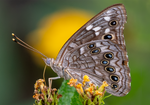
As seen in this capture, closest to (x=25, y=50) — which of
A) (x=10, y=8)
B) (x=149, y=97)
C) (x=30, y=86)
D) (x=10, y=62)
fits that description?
(x=10, y=62)

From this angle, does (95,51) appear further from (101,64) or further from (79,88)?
(79,88)

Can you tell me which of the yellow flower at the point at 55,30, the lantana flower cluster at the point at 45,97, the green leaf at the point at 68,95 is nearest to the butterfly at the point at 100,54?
the green leaf at the point at 68,95

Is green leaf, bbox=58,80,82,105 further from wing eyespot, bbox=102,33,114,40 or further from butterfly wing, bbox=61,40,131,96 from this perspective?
wing eyespot, bbox=102,33,114,40

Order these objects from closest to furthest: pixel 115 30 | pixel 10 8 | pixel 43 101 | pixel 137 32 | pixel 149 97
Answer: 1. pixel 43 101
2. pixel 115 30
3. pixel 149 97
4. pixel 137 32
5. pixel 10 8

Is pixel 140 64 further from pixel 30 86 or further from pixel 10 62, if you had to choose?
pixel 10 62

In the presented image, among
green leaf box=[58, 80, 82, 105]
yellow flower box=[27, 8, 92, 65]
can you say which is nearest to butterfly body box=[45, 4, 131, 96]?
green leaf box=[58, 80, 82, 105]

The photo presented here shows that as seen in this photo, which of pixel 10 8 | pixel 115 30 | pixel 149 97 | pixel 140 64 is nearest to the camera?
pixel 115 30
